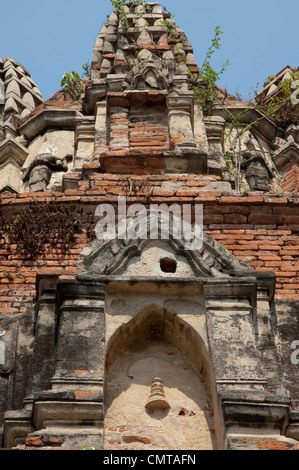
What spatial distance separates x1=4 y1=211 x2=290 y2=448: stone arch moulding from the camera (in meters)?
6.43

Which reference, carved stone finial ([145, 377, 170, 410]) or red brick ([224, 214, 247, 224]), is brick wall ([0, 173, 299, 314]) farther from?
carved stone finial ([145, 377, 170, 410])

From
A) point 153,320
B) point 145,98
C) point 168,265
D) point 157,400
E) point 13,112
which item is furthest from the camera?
point 13,112

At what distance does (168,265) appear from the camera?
7.82m

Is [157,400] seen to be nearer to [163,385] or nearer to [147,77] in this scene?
[163,385]

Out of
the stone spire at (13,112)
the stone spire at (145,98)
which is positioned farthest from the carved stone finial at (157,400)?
the stone spire at (13,112)

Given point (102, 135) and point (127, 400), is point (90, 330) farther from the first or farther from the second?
point (102, 135)

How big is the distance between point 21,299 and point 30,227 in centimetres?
101

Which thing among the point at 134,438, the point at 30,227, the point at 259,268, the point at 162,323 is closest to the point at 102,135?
the point at 30,227

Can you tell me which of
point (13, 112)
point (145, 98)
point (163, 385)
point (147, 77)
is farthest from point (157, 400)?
point (13, 112)

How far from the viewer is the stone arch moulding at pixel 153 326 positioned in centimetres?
643

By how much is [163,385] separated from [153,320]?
63 centimetres

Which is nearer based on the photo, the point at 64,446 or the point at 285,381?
the point at 64,446

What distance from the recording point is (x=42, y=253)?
28.5ft

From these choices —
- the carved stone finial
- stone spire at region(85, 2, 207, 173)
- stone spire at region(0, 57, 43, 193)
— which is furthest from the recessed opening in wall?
stone spire at region(0, 57, 43, 193)
